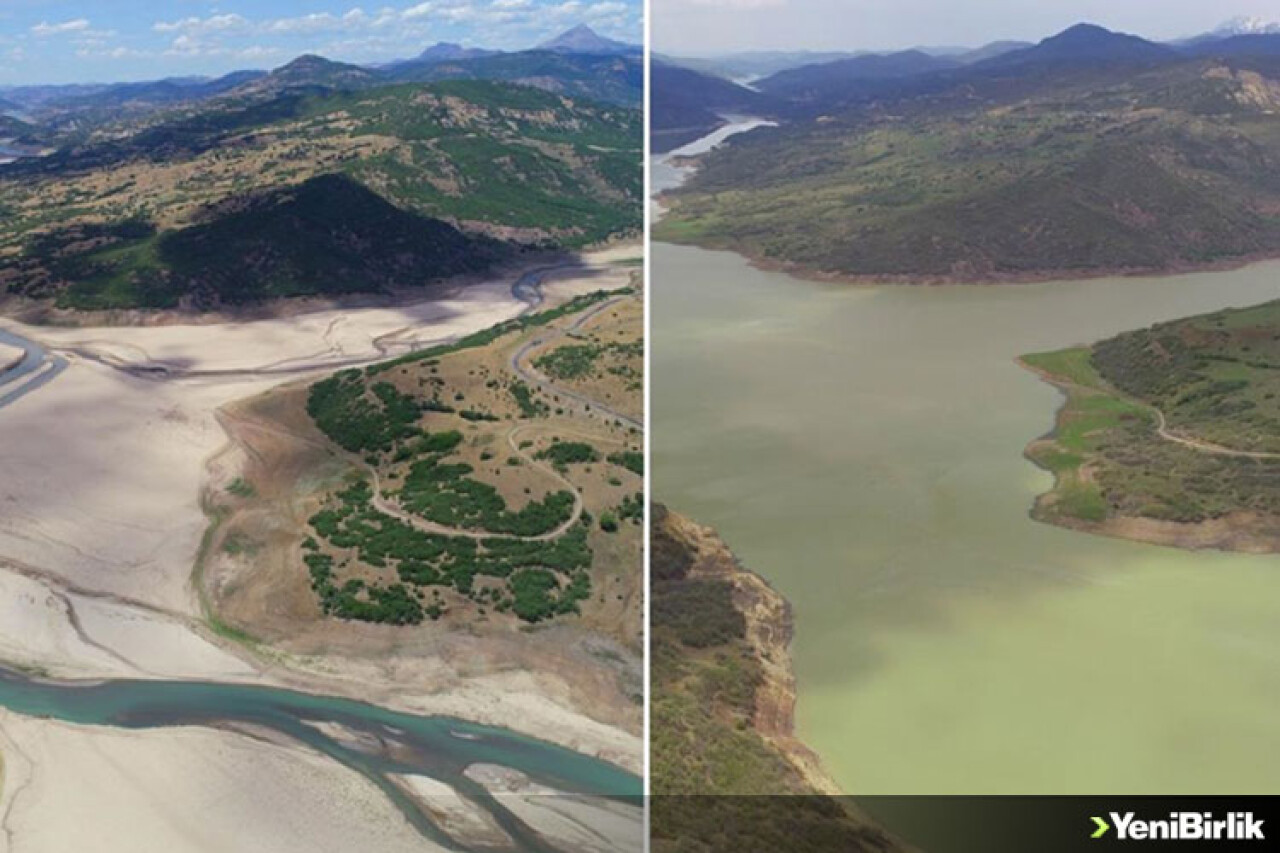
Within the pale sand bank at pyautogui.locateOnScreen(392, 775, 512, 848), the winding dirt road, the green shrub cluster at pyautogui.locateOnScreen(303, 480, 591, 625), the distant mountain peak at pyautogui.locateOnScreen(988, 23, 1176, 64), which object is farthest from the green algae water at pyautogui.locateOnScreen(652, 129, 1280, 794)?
the distant mountain peak at pyautogui.locateOnScreen(988, 23, 1176, 64)

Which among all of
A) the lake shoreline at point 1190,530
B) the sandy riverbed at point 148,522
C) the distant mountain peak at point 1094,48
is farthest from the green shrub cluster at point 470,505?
the distant mountain peak at point 1094,48

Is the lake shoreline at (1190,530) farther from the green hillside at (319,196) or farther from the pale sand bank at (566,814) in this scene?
the green hillside at (319,196)

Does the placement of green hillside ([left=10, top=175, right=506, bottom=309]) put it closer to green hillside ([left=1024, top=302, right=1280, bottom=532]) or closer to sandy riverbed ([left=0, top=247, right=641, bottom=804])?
sandy riverbed ([left=0, top=247, right=641, bottom=804])

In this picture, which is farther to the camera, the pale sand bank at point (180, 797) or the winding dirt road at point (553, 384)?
the winding dirt road at point (553, 384)

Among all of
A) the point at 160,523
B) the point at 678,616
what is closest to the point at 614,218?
the point at 160,523

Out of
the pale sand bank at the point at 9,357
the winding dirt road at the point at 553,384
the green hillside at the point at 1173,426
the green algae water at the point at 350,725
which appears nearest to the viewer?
the green algae water at the point at 350,725

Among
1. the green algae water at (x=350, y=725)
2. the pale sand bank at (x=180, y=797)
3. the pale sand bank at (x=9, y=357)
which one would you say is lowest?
the green algae water at (x=350, y=725)

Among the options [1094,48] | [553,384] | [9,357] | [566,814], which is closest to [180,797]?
[566,814]
